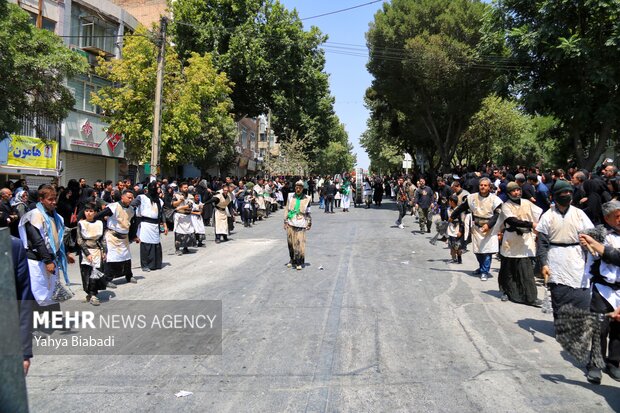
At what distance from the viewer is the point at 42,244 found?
6.17 meters

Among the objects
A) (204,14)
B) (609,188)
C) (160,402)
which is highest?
(204,14)

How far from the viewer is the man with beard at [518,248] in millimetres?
8031

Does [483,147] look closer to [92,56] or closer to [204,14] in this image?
[204,14]

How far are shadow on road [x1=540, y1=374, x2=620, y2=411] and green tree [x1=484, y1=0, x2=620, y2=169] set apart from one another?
1455 centimetres

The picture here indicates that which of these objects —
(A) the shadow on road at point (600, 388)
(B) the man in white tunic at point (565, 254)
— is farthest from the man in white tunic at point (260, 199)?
(A) the shadow on road at point (600, 388)

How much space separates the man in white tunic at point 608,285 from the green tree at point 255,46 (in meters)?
28.4

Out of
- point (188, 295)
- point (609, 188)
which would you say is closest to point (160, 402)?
point (188, 295)

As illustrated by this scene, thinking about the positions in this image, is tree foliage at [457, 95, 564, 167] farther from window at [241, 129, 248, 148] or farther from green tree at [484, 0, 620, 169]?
window at [241, 129, 248, 148]

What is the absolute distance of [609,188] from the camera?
9727 mm

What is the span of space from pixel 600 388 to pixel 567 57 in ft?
51.6

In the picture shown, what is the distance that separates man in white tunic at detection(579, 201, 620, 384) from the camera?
474 cm

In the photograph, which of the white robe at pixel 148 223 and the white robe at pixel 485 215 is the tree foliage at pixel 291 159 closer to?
the white robe at pixel 148 223

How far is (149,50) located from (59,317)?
18.6 m

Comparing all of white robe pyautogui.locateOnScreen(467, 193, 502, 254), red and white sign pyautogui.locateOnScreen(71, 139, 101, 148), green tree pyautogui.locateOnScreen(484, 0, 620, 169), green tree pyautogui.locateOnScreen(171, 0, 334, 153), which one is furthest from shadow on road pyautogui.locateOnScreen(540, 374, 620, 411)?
green tree pyautogui.locateOnScreen(171, 0, 334, 153)
